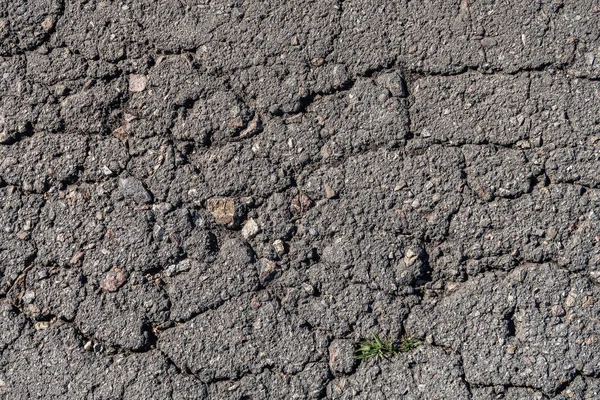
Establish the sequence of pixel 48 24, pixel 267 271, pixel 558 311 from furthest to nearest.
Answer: pixel 48 24 < pixel 267 271 < pixel 558 311

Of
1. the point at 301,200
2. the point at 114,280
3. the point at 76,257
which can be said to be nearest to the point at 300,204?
the point at 301,200

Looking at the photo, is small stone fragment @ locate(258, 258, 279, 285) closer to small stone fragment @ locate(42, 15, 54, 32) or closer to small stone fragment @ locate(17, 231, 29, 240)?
small stone fragment @ locate(17, 231, 29, 240)

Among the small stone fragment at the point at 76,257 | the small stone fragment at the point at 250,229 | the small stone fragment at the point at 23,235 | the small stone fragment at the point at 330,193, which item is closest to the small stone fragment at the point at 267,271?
the small stone fragment at the point at 250,229

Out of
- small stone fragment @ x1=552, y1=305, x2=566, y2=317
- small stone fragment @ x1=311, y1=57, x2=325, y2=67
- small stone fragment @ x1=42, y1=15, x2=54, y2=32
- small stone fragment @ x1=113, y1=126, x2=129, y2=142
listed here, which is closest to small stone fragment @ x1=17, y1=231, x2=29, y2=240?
small stone fragment @ x1=113, y1=126, x2=129, y2=142

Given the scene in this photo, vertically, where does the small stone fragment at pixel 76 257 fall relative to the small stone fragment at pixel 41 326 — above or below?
above

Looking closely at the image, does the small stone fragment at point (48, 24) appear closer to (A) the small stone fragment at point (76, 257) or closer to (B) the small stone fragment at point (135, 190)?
(B) the small stone fragment at point (135, 190)

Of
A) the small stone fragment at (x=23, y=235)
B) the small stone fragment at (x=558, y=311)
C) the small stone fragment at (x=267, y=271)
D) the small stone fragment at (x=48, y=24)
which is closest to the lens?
the small stone fragment at (x=558, y=311)

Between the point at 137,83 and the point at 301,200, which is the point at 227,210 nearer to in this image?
the point at 301,200
